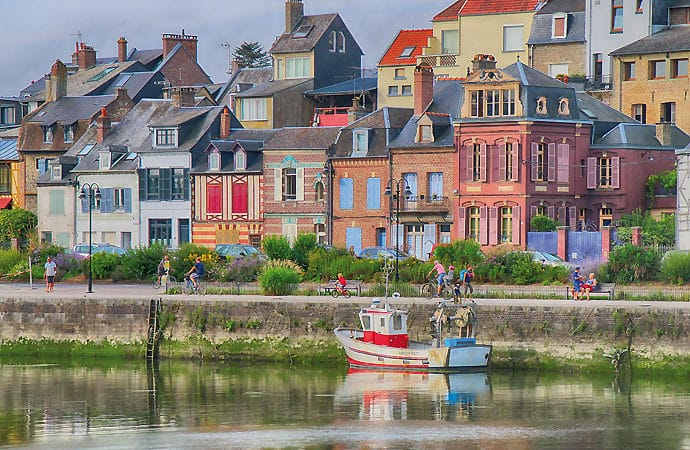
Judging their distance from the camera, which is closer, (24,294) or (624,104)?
(24,294)

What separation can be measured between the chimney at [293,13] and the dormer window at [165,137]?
14.6m

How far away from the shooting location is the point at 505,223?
68.8 meters

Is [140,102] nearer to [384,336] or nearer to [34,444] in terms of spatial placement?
[384,336]

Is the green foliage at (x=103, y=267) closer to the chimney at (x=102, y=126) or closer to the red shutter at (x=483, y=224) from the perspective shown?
the red shutter at (x=483, y=224)

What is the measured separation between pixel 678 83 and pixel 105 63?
1660 inches

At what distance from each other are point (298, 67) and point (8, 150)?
1731 centimetres

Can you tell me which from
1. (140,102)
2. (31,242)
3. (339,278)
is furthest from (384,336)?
(140,102)

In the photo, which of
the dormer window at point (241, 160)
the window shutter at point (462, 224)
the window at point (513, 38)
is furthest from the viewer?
the window at point (513, 38)

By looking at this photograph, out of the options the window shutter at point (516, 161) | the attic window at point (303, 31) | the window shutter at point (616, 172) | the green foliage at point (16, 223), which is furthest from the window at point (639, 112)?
the green foliage at point (16, 223)

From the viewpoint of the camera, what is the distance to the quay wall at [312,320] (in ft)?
142

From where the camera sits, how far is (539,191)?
68688 mm

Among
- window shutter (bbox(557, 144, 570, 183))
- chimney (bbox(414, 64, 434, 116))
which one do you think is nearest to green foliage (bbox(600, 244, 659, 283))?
window shutter (bbox(557, 144, 570, 183))

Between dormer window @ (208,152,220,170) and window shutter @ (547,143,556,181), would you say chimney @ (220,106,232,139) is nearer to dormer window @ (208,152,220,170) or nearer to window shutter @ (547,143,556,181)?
dormer window @ (208,152,220,170)

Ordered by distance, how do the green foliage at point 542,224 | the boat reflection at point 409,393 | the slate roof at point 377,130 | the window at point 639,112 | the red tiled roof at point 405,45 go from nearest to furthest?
the boat reflection at point 409,393
the green foliage at point 542,224
the slate roof at point 377,130
the window at point 639,112
the red tiled roof at point 405,45
